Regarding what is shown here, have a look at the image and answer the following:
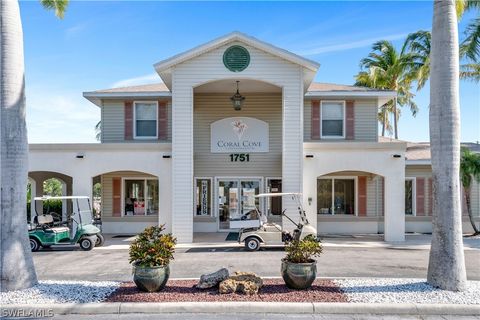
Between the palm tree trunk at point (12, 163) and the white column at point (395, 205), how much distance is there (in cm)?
1226

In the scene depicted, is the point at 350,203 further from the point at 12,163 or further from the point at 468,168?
the point at 12,163

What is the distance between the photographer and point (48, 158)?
1541 centimetres

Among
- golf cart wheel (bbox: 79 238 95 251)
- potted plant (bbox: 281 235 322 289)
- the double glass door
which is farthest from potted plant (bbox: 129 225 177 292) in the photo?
the double glass door

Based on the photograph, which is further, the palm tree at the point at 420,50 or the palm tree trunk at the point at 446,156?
the palm tree at the point at 420,50

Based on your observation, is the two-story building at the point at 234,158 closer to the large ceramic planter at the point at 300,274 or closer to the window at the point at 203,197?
the window at the point at 203,197

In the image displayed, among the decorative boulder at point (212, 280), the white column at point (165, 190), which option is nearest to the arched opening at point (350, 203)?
the white column at point (165, 190)

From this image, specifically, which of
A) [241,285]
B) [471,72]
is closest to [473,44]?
[471,72]

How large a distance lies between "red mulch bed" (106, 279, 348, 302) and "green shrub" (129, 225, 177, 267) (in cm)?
57

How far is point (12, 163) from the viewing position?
753cm

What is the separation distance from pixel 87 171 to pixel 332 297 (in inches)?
446

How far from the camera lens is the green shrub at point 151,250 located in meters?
7.48

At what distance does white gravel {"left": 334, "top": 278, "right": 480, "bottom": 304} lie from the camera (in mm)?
7059

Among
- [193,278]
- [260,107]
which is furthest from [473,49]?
[193,278]

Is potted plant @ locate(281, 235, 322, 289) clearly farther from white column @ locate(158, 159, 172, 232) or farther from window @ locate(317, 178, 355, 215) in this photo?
window @ locate(317, 178, 355, 215)
